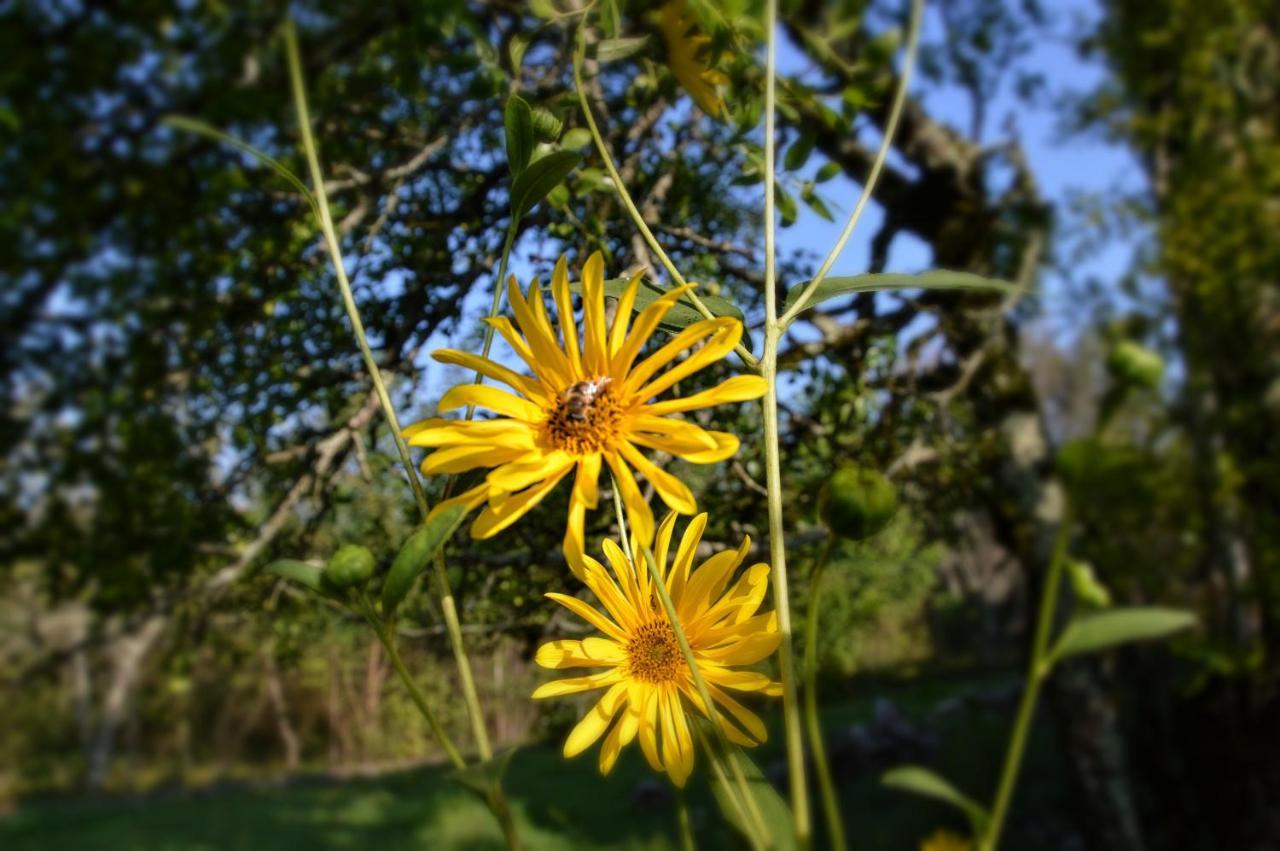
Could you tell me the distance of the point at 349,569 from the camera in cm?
29

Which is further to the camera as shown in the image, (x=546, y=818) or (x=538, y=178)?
(x=546, y=818)

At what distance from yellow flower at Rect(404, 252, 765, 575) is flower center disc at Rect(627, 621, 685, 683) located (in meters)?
0.08

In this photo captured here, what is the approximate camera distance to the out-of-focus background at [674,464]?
0.71 metres

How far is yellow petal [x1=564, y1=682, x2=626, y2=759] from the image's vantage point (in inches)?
13.7

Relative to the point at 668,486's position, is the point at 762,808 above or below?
below

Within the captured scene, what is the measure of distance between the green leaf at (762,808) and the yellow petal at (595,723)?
65mm

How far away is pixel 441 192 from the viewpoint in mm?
820

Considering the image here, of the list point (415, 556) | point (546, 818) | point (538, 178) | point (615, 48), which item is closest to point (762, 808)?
point (415, 556)

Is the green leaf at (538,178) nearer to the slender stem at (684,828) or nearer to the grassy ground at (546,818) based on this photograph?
the slender stem at (684,828)

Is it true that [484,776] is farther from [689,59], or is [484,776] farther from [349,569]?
[689,59]

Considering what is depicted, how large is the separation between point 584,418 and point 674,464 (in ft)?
0.71

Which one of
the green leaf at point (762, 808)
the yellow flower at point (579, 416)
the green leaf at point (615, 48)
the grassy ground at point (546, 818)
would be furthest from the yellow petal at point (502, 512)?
the grassy ground at point (546, 818)

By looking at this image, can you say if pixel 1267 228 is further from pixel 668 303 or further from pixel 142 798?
pixel 142 798

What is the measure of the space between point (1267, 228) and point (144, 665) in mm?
6837
